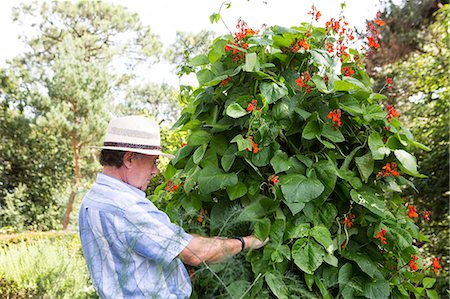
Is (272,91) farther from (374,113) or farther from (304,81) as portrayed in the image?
(374,113)

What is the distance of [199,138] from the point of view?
1.82 meters

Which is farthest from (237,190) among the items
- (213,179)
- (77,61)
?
(77,61)

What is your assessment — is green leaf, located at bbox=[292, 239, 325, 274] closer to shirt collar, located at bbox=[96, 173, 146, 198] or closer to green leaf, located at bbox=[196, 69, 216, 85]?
shirt collar, located at bbox=[96, 173, 146, 198]

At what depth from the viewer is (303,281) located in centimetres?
171

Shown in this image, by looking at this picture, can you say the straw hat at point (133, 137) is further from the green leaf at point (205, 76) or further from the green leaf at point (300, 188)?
the green leaf at point (300, 188)

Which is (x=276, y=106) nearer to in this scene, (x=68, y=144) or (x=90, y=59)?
(x=68, y=144)

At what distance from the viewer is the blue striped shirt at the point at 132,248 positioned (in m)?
1.55

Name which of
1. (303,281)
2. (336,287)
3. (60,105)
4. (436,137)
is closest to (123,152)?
(303,281)

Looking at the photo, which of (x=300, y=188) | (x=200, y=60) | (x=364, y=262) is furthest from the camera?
(x=200, y=60)

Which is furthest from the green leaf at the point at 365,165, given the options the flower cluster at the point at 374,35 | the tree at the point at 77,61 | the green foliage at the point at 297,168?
the tree at the point at 77,61

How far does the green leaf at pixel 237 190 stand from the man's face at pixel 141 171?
0.27m

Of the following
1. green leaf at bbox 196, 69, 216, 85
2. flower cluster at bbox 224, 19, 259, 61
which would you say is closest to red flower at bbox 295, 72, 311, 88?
flower cluster at bbox 224, 19, 259, 61

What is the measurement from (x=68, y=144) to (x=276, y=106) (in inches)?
560

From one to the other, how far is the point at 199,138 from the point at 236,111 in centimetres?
20
